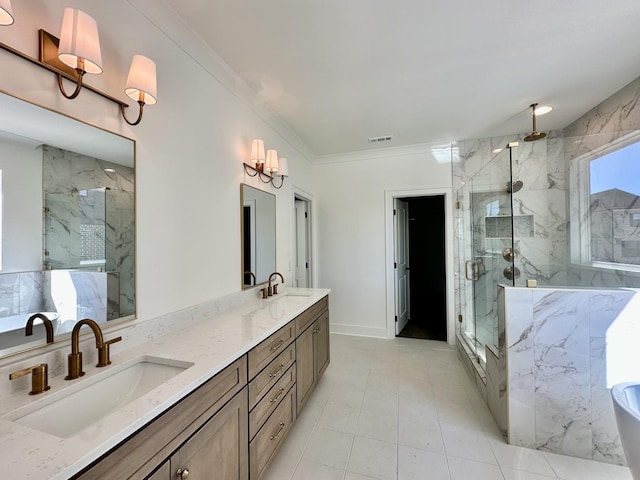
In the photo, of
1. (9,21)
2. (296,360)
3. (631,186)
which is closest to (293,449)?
(296,360)

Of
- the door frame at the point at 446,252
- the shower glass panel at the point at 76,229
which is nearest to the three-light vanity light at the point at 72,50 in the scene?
the shower glass panel at the point at 76,229

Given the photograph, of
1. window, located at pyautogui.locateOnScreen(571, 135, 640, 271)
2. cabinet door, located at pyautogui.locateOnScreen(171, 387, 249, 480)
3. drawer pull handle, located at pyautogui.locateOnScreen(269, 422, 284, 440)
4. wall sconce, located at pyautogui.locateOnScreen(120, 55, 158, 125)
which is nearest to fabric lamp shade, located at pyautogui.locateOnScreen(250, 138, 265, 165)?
wall sconce, located at pyautogui.locateOnScreen(120, 55, 158, 125)

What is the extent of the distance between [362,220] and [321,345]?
204cm

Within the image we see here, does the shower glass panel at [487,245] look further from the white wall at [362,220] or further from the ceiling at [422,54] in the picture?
the ceiling at [422,54]

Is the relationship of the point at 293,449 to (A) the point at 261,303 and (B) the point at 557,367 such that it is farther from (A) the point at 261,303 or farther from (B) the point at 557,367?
(B) the point at 557,367

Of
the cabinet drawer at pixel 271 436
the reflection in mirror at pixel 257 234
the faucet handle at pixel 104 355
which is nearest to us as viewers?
the faucet handle at pixel 104 355

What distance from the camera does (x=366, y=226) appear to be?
401cm

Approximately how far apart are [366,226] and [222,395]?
3165 millimetres

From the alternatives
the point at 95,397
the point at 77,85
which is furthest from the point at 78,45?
the point at 95,397

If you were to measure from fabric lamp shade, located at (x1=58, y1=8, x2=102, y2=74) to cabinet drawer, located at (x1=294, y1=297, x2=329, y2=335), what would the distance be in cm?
178

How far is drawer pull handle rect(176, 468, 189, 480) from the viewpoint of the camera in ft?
3.10

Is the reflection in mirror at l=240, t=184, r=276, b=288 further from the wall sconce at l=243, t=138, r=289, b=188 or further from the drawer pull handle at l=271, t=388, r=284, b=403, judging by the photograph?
the drawer pull handle at l=271, t=388, r=284, b=403

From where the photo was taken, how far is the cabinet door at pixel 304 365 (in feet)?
6.70

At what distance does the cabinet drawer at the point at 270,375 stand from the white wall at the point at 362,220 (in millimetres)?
2221
